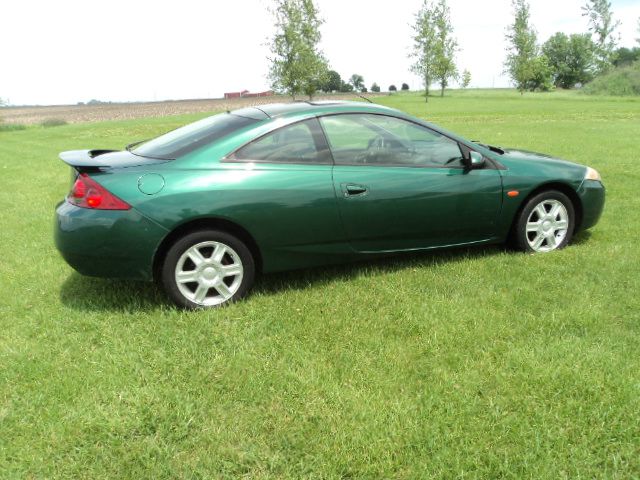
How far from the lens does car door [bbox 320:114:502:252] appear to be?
405cm

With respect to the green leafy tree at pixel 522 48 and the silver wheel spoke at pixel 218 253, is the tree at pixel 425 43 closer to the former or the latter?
the green leafy tree at pixel 522 48

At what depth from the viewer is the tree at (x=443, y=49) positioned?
56.0m

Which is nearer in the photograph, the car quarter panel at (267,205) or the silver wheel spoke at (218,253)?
the car quarter panel at (267,205)

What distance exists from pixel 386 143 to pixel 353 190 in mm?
581

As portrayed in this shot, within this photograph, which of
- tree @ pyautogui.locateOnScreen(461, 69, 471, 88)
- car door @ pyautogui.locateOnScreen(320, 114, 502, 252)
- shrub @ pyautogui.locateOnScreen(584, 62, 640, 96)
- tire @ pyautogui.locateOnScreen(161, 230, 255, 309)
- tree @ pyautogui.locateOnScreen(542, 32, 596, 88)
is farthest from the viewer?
tree @ pyautogui.locateOnScreen(542, 32, 596, 88)

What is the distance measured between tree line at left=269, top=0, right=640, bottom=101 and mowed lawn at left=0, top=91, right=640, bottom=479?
124 feet

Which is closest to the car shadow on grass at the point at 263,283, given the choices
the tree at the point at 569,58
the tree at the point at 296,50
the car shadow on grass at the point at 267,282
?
the car shadow on grass at the point at 267,282

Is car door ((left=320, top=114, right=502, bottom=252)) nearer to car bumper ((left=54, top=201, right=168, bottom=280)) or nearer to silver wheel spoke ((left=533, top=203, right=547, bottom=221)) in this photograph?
silver wheel spoke ((left=533, top=203, right=547, bottom=221))

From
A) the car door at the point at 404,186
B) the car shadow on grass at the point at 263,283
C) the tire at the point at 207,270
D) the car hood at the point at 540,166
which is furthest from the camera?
the car hood at the point at 540,166

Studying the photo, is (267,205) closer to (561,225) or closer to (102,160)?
(102,160)

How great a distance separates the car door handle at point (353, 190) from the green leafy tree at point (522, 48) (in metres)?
60.2

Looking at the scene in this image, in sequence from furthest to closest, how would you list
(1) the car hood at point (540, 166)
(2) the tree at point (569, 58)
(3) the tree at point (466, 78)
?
(2) the tree at point (569, 58), (3) the tree at point (466, 78), (1) the car hood at point (540, 166)

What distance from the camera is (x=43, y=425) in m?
2.57

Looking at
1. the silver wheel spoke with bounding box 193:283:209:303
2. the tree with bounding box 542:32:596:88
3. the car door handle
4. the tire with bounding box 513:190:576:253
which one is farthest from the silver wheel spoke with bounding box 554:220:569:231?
the tree with bounding box 542:32:596:88
